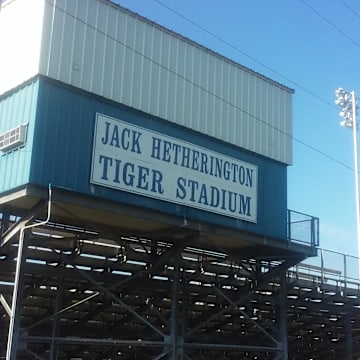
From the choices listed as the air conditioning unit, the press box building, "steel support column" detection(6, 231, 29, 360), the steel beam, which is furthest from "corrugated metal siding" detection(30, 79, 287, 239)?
"steel support column" detection(6, 231, 29, 360)

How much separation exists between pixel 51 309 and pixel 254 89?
10875mm

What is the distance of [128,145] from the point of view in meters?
17.8

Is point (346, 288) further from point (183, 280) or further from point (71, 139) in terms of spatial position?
point (71, 139)

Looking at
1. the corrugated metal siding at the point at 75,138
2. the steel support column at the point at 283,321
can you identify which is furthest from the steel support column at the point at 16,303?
the steel support column at the point at 283,321

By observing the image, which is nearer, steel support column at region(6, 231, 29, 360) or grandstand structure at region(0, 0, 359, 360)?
steel support column at region(6, 231, 29, 360)

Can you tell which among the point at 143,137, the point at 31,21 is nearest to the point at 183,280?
→ the point at 143,137

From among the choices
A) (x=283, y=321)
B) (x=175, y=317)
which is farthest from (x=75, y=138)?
(x=283, y=321)

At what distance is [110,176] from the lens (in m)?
17.2

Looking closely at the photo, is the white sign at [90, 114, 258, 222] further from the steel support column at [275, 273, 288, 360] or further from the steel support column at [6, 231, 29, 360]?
the steel support column at [275, 273, 288, 360]

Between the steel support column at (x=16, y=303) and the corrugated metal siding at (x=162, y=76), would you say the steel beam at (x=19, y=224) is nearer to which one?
the steel support column at (x=16, y=303)

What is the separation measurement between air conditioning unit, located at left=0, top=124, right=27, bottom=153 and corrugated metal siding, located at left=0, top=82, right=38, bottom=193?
129mm

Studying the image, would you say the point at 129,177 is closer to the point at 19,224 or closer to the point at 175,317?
the point at 19,224

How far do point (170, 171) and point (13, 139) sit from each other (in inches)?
182

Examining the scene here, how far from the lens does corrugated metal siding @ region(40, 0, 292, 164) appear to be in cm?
1717
